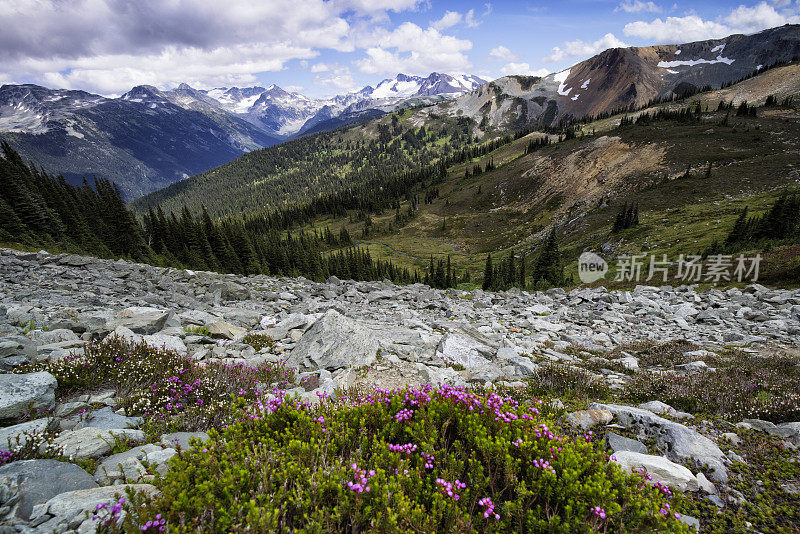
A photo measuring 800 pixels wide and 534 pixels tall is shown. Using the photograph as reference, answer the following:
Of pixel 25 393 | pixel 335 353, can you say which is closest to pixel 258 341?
pixel 335 353

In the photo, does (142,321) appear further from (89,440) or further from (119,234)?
(119,234)

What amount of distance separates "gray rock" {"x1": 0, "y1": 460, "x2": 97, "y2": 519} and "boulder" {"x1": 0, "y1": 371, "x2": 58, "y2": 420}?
1.93 m

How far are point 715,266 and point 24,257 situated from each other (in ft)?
205

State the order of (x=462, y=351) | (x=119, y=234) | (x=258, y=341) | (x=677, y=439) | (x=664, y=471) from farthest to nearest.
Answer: (x=119, y=234)
(x=258, y=341)
(x=462, y=351)
(x=677, y=439)
(x=664, y=471)

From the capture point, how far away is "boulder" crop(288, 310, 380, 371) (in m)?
9.50

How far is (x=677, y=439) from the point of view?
5031 millimetres

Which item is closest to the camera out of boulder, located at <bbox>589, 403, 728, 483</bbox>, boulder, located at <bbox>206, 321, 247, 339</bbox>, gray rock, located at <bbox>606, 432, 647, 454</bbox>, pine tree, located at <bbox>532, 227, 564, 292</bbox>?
boulder, located at <bbox>589, 403, 728, 483</bbox>

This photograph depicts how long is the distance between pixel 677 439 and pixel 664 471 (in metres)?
1.24

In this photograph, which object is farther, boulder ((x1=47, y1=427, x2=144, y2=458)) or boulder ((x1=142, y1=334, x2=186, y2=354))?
boulder ((x1=142, y1=334, x2=186, y2=354))

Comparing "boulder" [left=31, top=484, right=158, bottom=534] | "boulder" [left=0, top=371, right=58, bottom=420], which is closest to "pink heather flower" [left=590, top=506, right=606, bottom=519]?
"boulder" [left=31, top=484, right=158, bottom=534]

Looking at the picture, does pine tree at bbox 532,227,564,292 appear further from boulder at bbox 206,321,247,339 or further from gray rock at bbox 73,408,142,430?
gray rock at bbox 73,408,142,430

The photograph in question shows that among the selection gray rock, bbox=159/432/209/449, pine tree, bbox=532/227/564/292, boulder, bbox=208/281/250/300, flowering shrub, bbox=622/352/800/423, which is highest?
gray rock, bbox=159/432/209/449

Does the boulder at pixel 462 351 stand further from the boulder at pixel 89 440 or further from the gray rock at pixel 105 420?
the boulder at pixel 89 440

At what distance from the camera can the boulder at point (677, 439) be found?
181 inches
